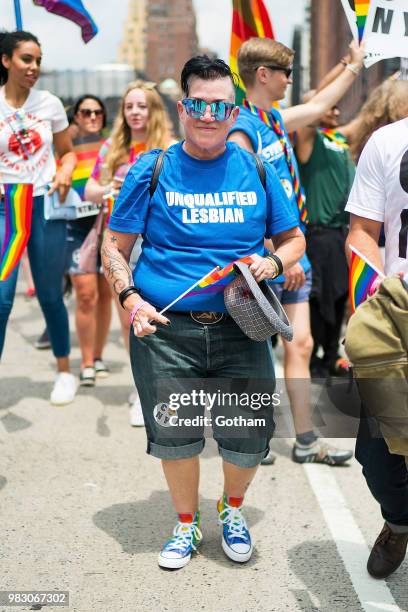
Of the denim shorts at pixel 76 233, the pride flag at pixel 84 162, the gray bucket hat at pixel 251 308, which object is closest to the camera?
the gray bucket hat at pixel 251 308

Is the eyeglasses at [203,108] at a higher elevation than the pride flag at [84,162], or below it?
higher

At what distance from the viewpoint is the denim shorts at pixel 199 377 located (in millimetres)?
3467

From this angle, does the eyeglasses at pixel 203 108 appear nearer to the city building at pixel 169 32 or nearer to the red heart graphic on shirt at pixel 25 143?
the red heart graphic on shirt at pixel 25 143

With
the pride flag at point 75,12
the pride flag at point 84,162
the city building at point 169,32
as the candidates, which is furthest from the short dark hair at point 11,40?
the city building at point 169,32

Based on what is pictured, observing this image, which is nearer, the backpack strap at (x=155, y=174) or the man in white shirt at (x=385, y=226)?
the man in white shirt at (x=385, y=226)

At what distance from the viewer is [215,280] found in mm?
3332

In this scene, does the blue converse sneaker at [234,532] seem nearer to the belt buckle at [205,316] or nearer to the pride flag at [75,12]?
the belt buckle at [205,316]

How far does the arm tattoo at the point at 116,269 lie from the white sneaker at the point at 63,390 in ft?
8.93

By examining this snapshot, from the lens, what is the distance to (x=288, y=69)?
15.5 feet

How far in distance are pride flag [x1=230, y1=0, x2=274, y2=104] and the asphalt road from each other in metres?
2.40

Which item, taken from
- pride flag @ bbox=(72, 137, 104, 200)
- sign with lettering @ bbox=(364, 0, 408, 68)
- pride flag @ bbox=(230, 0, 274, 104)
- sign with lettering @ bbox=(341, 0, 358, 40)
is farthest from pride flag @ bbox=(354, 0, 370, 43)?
pride flag @ bbox=(72, 137, 104, 200)

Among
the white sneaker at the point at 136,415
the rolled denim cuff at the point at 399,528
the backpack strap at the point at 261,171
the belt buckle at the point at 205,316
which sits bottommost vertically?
the white sneaker at the point at 136,415

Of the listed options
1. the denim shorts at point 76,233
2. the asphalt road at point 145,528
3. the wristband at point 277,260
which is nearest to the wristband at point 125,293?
the wristband at point 277,260

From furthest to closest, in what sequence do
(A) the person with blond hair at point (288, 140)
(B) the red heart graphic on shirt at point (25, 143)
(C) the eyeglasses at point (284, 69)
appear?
(B) the red heart graphic on shirt at point (25, 143)
(C) the eyeglasses at point (284, 69)
(A) the person with blond hair at point (288, 140)
